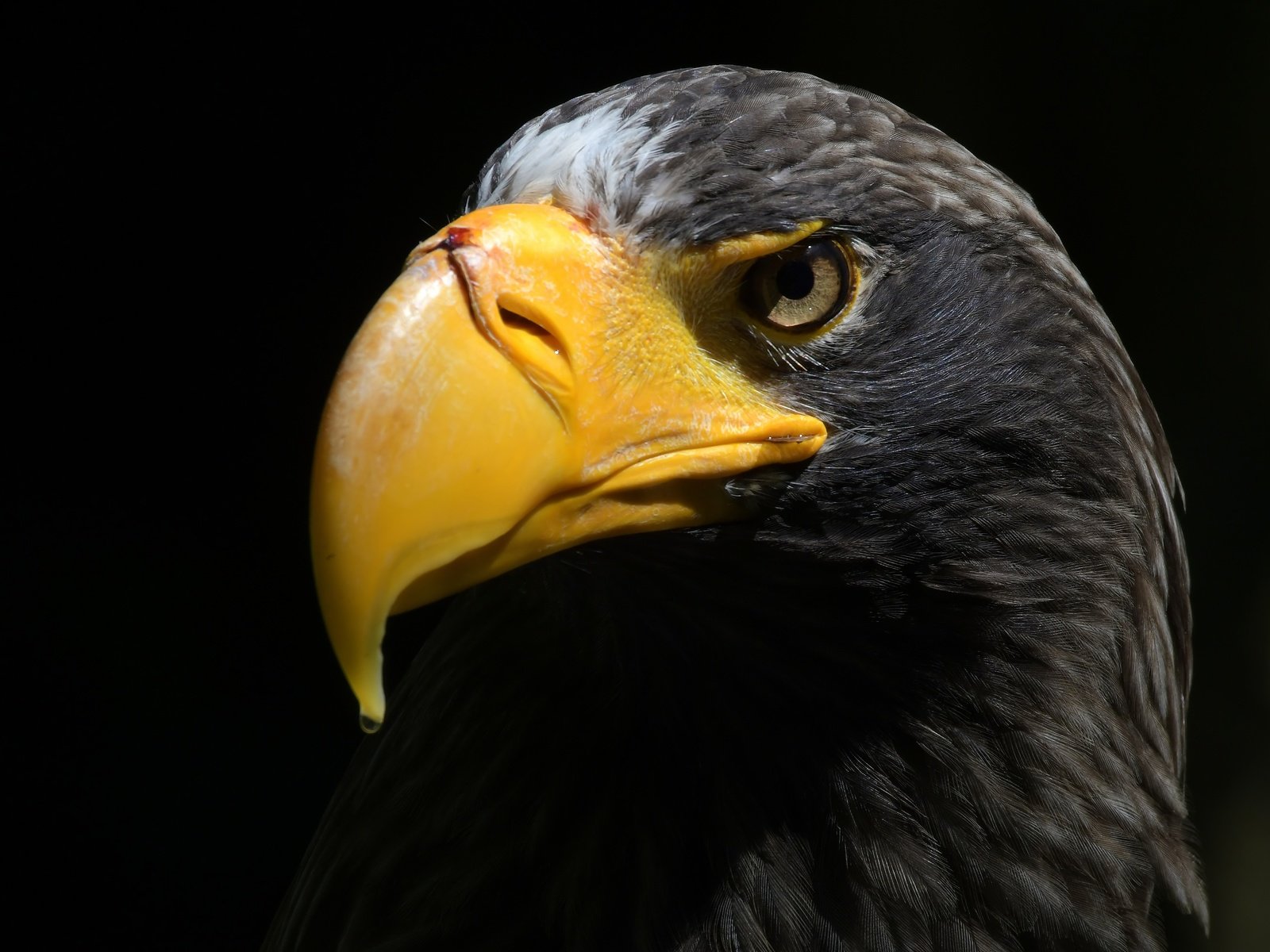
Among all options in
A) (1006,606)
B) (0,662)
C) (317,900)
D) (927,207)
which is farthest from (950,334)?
(0,662)

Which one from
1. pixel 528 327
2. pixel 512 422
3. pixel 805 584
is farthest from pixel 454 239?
pixel 805 584

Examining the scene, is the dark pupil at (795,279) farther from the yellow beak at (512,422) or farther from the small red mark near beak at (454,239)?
the small red mark near beak at (454,239)

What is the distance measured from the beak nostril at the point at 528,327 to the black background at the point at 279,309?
11.0ft

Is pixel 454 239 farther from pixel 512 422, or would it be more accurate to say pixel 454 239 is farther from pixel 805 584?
pixel 805 584

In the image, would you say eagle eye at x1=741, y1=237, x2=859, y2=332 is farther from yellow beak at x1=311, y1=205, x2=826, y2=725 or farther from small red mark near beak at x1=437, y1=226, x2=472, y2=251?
small red mark near beak at x1=437, y1=226, x2=472, y2=251

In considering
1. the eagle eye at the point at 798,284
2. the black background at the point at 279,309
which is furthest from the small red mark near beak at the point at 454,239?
the black background at the point at 279,309

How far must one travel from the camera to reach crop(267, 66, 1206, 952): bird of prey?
1491 mm

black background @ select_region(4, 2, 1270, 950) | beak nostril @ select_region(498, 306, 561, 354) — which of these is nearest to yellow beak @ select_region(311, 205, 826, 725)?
beak nostril @ select_region(498, 306, 561, 354)

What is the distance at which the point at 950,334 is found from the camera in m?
1.63

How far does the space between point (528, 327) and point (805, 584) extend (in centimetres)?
52

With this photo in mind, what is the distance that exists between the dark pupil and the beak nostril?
1.07 ft

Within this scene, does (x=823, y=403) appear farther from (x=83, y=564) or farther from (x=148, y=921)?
(x=148, y=921)

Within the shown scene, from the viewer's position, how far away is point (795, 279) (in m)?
1.53

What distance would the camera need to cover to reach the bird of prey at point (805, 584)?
1491mm
